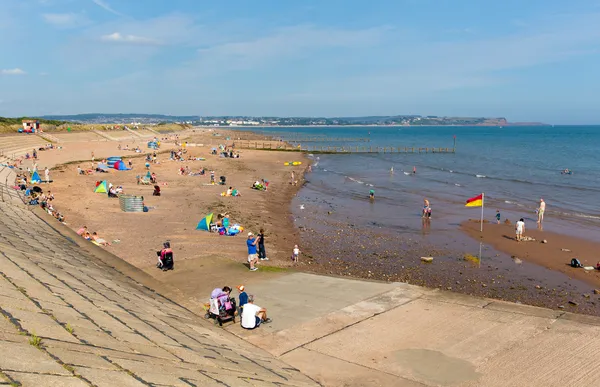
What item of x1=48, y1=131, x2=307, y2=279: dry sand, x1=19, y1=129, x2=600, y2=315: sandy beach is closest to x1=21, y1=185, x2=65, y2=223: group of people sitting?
x1=48, y1=131, x2=307, y2=279: dry sand

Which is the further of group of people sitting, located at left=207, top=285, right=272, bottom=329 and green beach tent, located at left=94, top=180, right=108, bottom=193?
green beach tent, located at left=94, top=180, right=108, bottom=193

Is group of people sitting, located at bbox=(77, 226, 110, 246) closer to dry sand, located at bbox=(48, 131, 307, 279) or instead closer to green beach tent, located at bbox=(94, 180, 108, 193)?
dry sand, located at bbox=(48, 131, 307, 279)

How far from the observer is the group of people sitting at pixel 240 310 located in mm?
10898

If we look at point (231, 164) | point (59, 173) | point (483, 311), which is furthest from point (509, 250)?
point (231, 164)

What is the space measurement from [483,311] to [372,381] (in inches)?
186

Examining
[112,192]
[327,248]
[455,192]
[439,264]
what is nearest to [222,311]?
[327,248]

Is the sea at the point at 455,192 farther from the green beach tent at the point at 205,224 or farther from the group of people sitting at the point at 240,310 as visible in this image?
the group of people sitting at the point at 240,310

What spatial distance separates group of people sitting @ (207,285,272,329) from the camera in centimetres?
1090

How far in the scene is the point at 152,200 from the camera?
3120cm

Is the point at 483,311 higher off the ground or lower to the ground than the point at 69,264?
lower

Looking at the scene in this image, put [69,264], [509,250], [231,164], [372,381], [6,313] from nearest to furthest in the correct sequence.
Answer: [6,313] → [372,381] → [69,264] → [509,250] → [231,164]

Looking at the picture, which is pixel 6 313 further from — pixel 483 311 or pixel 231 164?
pixel 231 164

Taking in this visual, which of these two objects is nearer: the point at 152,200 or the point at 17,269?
the point at 17,269

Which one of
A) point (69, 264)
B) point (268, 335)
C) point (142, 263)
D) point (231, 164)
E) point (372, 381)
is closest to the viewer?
point (372, 381)
